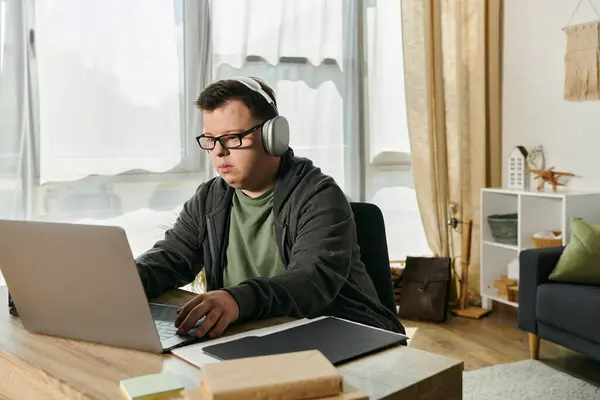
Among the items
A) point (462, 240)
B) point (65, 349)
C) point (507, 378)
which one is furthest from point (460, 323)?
point (65, 349)

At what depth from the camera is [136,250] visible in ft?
11.3

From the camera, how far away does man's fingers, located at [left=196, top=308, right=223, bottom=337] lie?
1.14 m

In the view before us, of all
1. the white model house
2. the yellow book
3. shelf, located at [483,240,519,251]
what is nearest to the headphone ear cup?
the yellow book

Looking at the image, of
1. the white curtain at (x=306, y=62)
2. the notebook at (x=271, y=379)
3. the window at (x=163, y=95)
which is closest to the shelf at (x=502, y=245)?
the window at (x=163, y=95)

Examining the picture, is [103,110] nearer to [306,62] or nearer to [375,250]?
[306,62]

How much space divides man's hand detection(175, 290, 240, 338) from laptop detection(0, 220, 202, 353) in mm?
21

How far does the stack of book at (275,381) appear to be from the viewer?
79cm

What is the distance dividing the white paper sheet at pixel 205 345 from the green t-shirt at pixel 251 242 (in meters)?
0.42

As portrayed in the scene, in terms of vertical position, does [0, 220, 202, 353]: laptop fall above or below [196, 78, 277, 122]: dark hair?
below

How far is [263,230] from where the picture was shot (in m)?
1.66

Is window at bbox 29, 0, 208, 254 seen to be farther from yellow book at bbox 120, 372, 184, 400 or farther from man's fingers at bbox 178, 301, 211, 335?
yellow book at bbox 120, 372, 184, 400

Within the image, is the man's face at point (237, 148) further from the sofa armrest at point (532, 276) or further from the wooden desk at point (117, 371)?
the sofa armrest at point (532, 276)

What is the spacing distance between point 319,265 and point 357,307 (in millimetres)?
185

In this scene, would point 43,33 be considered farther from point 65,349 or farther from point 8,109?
point 65,349
